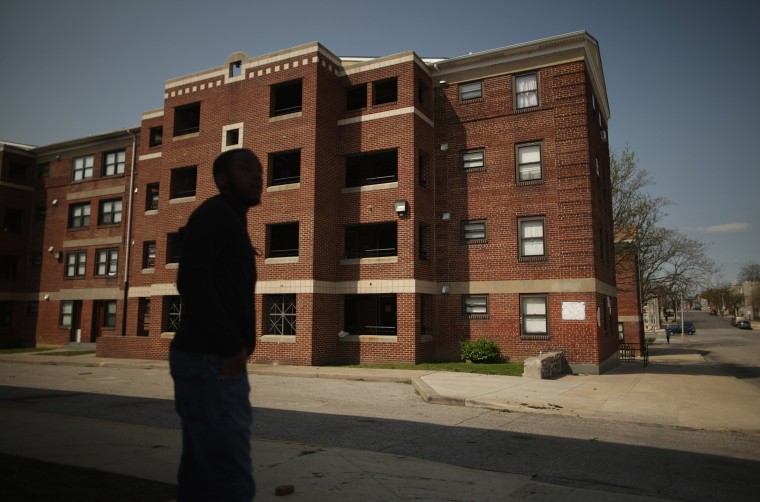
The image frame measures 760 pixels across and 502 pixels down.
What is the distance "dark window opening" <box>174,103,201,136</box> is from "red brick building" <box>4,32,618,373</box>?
0.50ft

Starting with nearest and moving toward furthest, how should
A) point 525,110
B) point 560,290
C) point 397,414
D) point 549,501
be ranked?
point 549,501
point 397,414
point 560,290
point 525,110

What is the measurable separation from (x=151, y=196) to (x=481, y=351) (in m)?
18.8

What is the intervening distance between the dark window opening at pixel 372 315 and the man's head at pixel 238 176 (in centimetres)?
1913

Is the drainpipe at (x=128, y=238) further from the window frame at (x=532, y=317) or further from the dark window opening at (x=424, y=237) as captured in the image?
the window frame at (x=532, y=317)

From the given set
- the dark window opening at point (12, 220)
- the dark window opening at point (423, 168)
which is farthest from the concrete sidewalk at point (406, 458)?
the dark window opening at point (12, 220)

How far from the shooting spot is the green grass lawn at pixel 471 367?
1723 cm

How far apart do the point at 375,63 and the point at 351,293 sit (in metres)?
9.64

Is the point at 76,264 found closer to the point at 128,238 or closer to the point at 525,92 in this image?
the point at 128,238

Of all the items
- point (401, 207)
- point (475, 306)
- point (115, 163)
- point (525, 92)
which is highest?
point (115, 163)

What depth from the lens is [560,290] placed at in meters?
19.4

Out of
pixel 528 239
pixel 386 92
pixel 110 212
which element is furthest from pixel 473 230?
pixel 110 212

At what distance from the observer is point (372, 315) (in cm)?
2231

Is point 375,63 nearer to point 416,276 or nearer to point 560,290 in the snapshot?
point 416,276

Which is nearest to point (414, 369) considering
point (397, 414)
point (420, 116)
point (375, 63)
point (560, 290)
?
point (560, 290)
